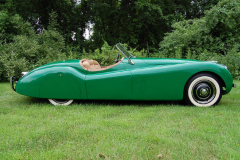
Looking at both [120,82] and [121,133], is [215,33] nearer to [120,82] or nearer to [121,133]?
[120,82]

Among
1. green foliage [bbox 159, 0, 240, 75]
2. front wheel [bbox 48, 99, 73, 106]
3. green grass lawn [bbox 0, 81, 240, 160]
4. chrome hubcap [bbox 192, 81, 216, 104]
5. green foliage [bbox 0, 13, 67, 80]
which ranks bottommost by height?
green grass lawn [bbox 0, 81, 240, 160]

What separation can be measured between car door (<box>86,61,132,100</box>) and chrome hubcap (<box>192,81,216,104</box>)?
3.54 ft

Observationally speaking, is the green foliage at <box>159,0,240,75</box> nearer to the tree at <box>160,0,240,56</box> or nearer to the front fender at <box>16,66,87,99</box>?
the tree at <box>160,0,240,56</box>

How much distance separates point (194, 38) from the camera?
867 cm

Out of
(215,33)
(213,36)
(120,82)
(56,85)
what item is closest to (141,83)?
(120,82)

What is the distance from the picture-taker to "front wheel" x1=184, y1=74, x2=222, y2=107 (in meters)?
3.08

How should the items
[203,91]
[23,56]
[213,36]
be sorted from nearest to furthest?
[203,91] < [23,56] < [213,36]

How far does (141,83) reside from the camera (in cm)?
311

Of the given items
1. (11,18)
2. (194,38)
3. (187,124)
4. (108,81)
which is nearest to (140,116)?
(187,124)

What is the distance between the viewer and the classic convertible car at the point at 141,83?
309 centimetres

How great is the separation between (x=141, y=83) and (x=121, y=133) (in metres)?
1.25

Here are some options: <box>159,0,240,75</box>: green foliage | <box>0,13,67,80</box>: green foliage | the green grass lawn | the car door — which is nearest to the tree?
<box>159,0,240,75</box>: green foliage

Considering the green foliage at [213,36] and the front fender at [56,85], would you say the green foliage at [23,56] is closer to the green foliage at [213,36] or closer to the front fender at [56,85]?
the front fender at [56,85]

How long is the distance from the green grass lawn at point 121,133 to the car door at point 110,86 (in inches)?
10.7
